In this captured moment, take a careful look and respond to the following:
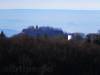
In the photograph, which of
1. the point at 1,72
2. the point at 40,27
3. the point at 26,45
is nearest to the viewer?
the point at 1,72

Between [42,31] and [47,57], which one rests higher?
[42,31]

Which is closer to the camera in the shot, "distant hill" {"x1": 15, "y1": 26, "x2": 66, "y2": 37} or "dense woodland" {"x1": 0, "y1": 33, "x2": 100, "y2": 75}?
"dense woodland" {"x1": 0, "y1": 33, "x2": 100, "y2": 75}

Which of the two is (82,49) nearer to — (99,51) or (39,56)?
(99,51)

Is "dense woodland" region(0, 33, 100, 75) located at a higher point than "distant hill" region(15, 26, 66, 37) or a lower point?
lower

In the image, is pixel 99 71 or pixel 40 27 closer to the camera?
pixel 99 71

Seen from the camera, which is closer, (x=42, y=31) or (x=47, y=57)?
(x=47, y=57)

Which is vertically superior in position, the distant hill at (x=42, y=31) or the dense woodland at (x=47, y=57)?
the distant hill at (x=42, y=31)

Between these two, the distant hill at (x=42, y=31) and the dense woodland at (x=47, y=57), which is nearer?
the dense woodland at (x=47, y=57)

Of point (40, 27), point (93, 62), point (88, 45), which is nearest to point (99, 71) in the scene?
point (93, 62)
